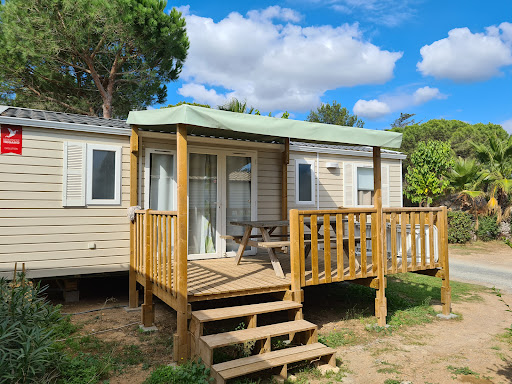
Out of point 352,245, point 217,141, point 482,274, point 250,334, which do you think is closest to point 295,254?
point 352,245

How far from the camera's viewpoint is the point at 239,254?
5.01 m

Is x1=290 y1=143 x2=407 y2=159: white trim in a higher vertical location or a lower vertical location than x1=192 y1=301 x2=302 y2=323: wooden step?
higher

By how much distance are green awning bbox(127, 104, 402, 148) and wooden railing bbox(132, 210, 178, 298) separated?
930 mm

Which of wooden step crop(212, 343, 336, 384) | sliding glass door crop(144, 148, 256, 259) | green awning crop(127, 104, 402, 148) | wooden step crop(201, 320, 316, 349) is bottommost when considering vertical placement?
wooden step crop(212, 343, 336, 384)

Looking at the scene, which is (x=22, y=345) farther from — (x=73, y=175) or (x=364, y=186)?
(x=364, y=186)

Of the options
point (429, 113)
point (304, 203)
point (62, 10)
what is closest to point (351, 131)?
point (304, 203)

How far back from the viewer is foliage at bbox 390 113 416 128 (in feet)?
91.3

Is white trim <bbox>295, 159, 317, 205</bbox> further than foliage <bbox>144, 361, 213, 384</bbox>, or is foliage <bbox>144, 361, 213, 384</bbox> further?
white trim <bbox>295, 159, 317, 205</bbox>

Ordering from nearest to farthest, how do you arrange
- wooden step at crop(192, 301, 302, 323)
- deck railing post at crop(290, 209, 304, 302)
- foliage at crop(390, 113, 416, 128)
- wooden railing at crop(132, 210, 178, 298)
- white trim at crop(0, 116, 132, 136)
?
wooden step at crop(192, 301, 302, 323) < wooden railing at crop(132, 210, 178, 298) < deck railing post at crop(290, 209, 304, 302) < white trim at crop(0, 116, 132, 136) < foliage at crop(390, 113, 416, 128)

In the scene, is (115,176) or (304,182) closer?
(115,176)

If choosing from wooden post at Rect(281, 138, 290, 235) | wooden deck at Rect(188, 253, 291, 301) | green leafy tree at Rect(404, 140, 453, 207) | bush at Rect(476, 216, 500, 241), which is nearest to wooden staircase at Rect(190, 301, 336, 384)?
wooden deck at Rect(188, 253, 291, 301)

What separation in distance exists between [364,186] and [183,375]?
5751mm

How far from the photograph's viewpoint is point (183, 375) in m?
2.77

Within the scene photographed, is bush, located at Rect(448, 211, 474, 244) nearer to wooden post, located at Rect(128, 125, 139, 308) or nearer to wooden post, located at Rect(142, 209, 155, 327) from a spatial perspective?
wooden post, located at Rect(128, 125, 139, 308)
